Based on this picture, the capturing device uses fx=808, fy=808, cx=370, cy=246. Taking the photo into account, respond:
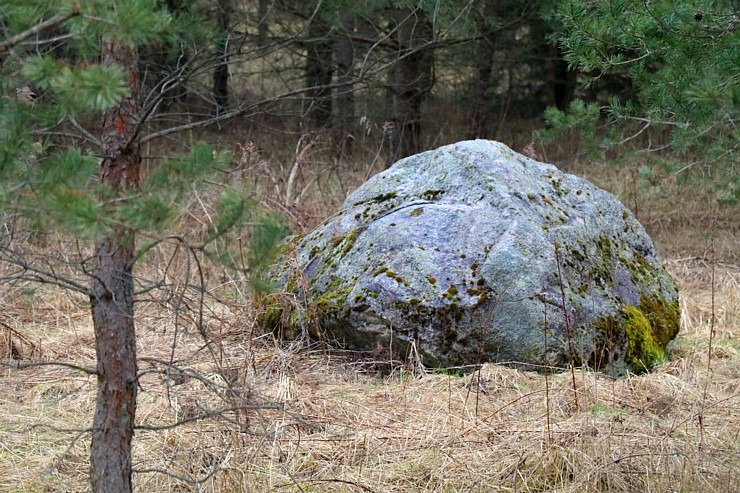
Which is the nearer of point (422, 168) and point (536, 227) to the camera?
point (536, 227)

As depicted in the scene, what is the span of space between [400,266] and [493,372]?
0.84m

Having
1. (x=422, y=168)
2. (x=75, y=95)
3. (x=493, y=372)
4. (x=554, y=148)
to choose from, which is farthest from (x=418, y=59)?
(x=75, y=95)

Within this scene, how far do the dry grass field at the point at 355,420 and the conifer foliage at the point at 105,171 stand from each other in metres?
0.14

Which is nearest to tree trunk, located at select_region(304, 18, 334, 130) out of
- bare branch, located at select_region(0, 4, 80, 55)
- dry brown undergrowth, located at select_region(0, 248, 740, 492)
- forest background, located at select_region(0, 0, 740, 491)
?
forest background, located at select_region(0, 0, 740, 491)

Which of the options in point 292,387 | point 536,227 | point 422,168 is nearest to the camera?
point 292,387

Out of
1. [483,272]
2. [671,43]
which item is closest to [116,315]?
[483,272]

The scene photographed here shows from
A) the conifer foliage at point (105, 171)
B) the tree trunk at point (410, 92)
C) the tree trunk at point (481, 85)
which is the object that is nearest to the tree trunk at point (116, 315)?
the conifer foliage at point (105, 171)

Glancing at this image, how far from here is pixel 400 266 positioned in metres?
4.78

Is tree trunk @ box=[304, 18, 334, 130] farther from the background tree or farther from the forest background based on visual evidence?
the background tree

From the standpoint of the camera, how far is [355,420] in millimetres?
3992

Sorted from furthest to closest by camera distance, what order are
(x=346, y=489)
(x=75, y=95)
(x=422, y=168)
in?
(x=422, y=168)
(x=346, y=489)
(x=75, y=95)

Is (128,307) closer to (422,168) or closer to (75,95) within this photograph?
(75,95)

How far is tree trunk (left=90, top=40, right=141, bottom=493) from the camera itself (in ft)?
9.09

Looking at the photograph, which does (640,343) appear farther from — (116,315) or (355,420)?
(116,315)
